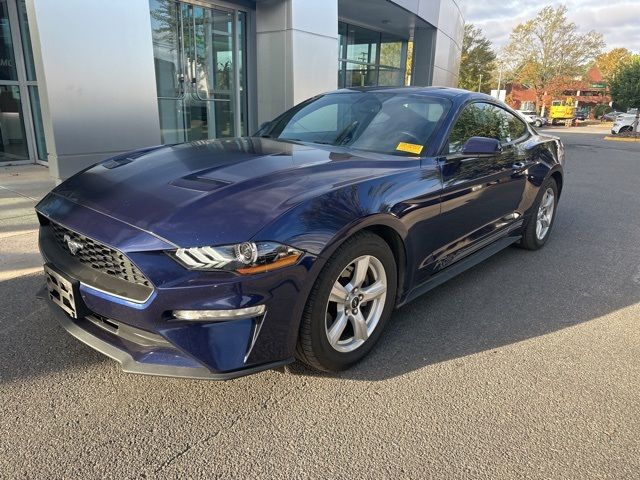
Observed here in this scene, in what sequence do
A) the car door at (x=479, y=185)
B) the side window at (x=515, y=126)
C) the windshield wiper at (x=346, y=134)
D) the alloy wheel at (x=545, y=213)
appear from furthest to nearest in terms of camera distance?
1. the alloy wheel at (x=545, y=213)
2. the side window at (x=515, y=126)
3. the windshield wiper at (x=346, y=134)
4. the car door at (x=479, y=185)

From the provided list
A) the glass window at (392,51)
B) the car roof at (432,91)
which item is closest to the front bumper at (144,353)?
the car roof at (432,91)

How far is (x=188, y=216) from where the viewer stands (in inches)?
84.0

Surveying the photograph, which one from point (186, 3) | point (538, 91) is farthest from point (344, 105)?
point (538, 91)

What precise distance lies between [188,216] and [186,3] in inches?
312

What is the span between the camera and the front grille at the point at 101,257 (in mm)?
2123

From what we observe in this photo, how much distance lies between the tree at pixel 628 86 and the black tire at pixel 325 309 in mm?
46475

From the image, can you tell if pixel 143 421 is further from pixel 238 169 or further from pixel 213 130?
pixel 213 130

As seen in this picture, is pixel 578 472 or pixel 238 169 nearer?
pixel 578 472

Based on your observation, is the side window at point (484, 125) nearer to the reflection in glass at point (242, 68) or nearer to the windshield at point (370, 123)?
the windshield at point (370, 123)

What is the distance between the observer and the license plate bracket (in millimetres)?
2240

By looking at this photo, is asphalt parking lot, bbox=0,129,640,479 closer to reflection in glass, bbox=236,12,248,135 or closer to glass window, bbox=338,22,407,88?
reflection in glass, bbox=236,12,248,135

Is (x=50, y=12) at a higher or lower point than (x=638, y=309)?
higher

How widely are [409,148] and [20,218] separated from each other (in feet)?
13.9

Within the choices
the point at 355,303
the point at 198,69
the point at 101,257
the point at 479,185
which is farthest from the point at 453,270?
the point at 198,69
